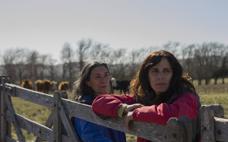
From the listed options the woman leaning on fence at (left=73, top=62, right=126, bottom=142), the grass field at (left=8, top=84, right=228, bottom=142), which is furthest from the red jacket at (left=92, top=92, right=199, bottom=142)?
the grass field at (left=8, top=84, right=228, bottom=142)

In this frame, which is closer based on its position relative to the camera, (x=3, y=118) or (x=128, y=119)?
(x=128, y=119)

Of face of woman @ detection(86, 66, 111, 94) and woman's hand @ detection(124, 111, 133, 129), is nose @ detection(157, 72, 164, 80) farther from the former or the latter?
face of woman @ detection(86, 66, 111, 94)

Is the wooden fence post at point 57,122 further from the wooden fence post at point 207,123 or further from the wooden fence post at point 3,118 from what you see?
the wooden fence post at point 3,118

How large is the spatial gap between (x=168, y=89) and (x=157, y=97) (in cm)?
12

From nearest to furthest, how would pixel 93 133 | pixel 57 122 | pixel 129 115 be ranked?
pixel 129 115, pixel 93 133, pixel 57 122

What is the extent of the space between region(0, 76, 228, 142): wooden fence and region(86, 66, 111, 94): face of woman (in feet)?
0.84

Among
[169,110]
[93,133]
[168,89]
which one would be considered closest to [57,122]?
[93,133]

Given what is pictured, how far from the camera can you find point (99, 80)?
14.4ft

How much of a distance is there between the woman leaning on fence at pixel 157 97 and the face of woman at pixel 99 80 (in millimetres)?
813

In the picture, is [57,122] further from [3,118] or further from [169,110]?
[3,118]

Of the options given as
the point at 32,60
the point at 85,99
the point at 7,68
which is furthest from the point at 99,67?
the point at 32,60

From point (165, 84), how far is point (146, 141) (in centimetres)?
42

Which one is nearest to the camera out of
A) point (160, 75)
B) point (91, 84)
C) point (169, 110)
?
point (169, 110)

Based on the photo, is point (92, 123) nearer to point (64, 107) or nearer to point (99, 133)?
point (99, 133)
